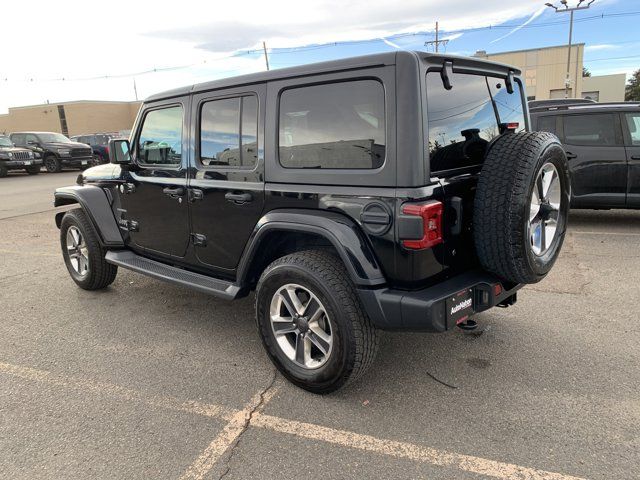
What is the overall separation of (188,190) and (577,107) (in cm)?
612

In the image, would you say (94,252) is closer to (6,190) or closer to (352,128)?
(352,128)

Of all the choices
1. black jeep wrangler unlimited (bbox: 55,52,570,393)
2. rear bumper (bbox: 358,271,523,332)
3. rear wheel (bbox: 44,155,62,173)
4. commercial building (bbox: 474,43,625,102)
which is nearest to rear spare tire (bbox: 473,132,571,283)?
black jeep wrangler unlimited (bbox: 55,52,570,393)

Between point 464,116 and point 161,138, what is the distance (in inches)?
98.1

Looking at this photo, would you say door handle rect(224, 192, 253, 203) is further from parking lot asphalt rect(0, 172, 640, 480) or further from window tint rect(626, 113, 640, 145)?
window tint rect(626, 113, 640, 145)

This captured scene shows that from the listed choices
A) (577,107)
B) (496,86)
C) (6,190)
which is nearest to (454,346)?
(496,86)

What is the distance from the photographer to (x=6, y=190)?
15.2 m

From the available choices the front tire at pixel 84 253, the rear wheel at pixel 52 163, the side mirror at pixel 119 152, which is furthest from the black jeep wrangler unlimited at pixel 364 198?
the rear wheel at pixel 52 163

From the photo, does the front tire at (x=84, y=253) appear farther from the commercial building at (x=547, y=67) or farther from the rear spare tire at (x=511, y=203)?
the commercial building at (x=547, y=67)

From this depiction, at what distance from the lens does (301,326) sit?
9.77ft

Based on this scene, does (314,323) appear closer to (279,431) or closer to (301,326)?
(301,326)

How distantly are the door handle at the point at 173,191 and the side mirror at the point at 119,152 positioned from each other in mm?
667

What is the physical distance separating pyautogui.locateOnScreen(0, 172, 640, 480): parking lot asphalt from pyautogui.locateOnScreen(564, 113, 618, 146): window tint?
3.11m

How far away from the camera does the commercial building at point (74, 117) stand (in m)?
56.4

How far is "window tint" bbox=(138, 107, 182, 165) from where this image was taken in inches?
152
